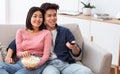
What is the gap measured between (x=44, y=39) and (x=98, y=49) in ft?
1.59

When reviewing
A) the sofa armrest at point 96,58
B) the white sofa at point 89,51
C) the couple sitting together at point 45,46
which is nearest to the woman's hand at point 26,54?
the couple sitting together at point 45,46

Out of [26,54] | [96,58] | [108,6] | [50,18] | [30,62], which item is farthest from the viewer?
[108,6]

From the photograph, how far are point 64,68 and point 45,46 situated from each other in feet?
0.83

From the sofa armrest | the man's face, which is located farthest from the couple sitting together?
the sofa armrest

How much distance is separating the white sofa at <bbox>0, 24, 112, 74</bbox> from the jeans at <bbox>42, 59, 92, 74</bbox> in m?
0.12

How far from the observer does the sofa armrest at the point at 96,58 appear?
6.88 feet

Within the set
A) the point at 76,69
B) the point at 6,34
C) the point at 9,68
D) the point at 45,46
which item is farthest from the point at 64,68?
the point at 6,34

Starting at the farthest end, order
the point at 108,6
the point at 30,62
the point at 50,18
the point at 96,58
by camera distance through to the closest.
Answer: the point at 108,6 < the point at 50,18 < the point at 96,58 < the point at 30,62

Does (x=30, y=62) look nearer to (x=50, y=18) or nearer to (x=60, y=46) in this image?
(x=60, y=46)

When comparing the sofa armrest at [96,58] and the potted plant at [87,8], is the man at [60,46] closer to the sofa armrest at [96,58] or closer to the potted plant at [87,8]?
the sofa armrest at [96,58]

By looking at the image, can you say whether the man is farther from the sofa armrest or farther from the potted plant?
the potted plant

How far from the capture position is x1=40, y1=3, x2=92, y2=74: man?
85.2 inches

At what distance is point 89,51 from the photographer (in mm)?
2318

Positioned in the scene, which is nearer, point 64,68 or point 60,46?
point 64,68
